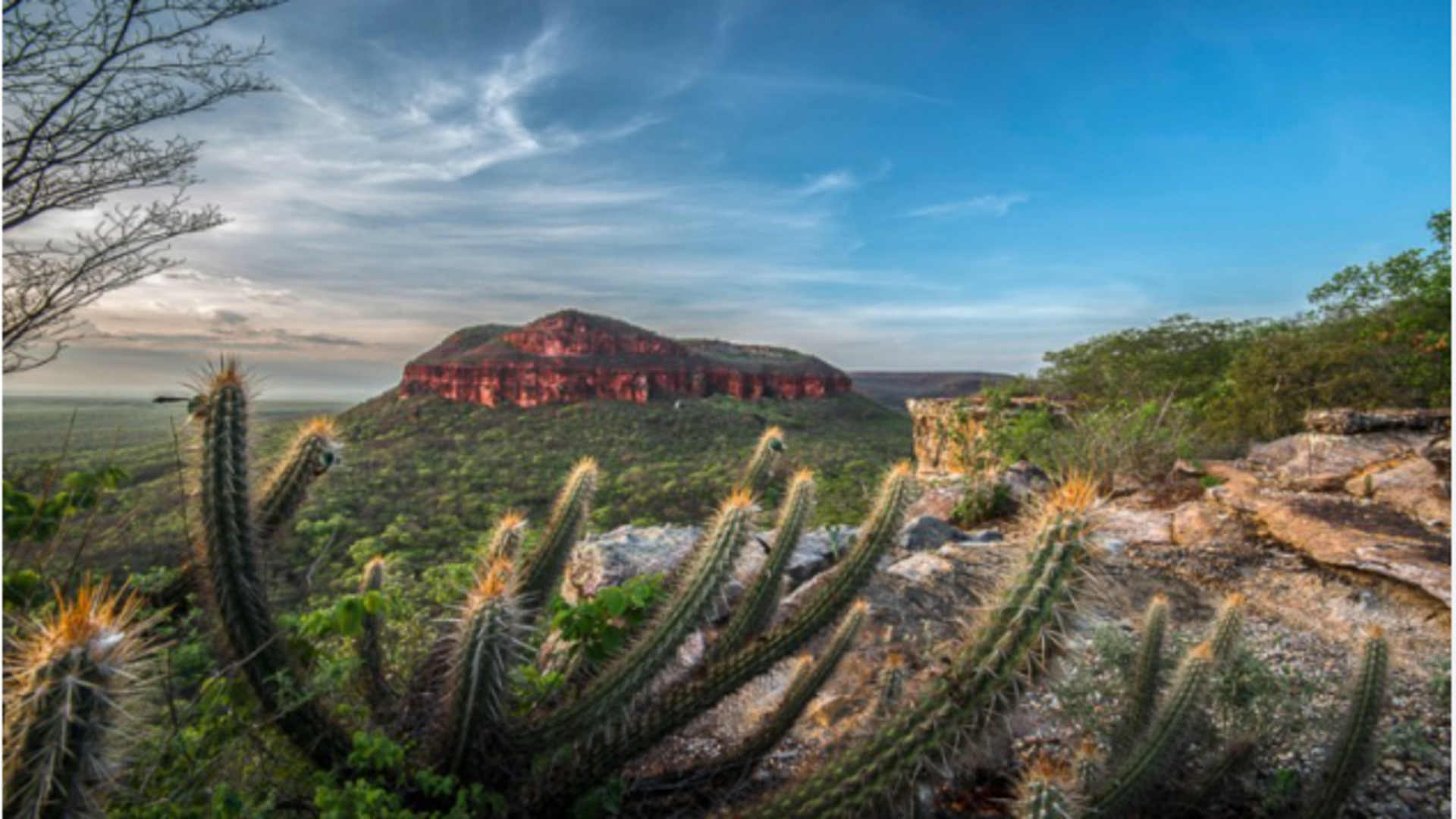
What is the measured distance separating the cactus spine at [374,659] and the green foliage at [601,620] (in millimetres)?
822

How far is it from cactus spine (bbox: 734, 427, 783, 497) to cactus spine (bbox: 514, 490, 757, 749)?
2.28 feet

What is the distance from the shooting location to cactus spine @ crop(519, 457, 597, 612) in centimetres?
316

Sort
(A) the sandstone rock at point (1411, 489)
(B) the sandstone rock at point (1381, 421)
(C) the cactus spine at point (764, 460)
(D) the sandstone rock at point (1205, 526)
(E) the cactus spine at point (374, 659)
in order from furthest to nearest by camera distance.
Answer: (B) the sandstone rock at point (1381, 421) → (D) the sandstone rock at point (1205, 526) → (A) the sandstone rock at point (1411, 489) → (C) the cactus spine at point (764, 460) → (E) the cactus spine at point (374, 659)

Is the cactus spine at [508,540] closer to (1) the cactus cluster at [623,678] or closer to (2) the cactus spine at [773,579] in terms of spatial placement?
(1) the cactus cluster at [623,678]

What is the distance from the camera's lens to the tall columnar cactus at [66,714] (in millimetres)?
1406

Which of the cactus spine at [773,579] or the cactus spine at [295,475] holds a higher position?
the cactus spine at [295,475]

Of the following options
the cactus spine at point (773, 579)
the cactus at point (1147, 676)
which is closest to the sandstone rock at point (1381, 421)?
the cactus at point (1147, 676)

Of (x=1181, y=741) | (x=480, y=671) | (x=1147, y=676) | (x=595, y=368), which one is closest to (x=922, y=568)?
(x=1147, y=676)

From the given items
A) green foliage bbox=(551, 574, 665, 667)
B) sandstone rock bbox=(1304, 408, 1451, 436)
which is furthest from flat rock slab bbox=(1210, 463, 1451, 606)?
green foliage bbox=(551, 574, 665, 667)

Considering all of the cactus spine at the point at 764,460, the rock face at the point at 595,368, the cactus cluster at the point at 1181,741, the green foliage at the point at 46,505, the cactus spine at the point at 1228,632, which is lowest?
the cactus cluster at the point at 1181,741

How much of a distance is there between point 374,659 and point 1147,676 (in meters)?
3.60

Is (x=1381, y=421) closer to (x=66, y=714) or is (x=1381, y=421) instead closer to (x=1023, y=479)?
(x=1023, y=479)

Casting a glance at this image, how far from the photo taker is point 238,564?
2.39 meters

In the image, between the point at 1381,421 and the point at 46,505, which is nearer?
the point at 46,505
